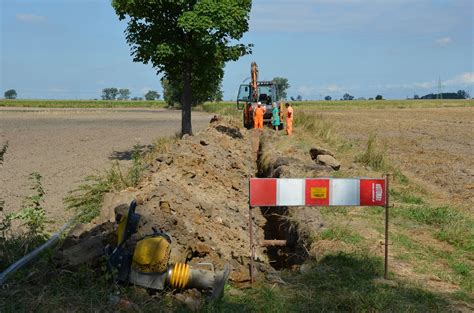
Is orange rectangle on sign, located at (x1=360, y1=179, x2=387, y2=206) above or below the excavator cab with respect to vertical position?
below

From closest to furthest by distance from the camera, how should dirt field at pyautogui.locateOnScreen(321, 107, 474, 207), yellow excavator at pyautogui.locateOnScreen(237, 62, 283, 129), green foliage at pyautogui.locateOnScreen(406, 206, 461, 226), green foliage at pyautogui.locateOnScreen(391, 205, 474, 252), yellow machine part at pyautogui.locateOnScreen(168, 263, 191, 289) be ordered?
yellow machine part at pyautogui.locateOnScreen(168, 263, 191, 289) < green foliage at pyautogui.locateOnScreen(391, 205, 474, 252) < green foliage at pyautogui.locateOnScreen(406, 206, 461, 226) < dirt field at pyautogui.locateOnScreen(321, 107, 474, 207) < yellow excavator at pyautogui.locateOnScreen(237, 62, 283, 129)

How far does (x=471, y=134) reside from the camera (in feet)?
92.8

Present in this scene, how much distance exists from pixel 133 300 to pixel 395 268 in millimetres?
3062

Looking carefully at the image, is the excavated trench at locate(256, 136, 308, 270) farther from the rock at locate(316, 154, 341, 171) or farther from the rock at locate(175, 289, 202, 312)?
the rock at locate(316, 154, 341, 171)

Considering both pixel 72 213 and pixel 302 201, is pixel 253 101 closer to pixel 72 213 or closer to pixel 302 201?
pixel 72 213

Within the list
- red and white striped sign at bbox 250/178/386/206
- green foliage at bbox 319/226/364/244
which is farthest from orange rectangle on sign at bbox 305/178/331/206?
green foliage at bbox 319/226/364/244

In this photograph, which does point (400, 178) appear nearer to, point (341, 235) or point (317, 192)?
point (341, 235)

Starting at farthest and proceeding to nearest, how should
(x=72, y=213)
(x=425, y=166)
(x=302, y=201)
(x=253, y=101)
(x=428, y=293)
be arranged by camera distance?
1. (x=253, y=101)
2. (x=425, y=166)
3. (x=72, y=213)
4. (x=302, y=201)
5. (x=428, y=293)

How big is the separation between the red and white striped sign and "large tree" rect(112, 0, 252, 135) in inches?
448

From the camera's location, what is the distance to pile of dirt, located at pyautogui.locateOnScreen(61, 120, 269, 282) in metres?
5.78

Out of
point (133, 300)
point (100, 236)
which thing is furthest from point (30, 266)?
point (133, 300)

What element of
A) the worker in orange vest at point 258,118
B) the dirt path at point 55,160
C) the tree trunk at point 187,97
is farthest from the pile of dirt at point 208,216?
the worker in orange vest at point 258,118

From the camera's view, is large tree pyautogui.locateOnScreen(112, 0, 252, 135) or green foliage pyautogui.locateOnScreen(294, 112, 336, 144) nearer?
large tree pyautogui.locateOnScreen(112, 0, 252, 135)

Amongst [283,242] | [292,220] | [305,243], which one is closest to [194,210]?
[283,242]
